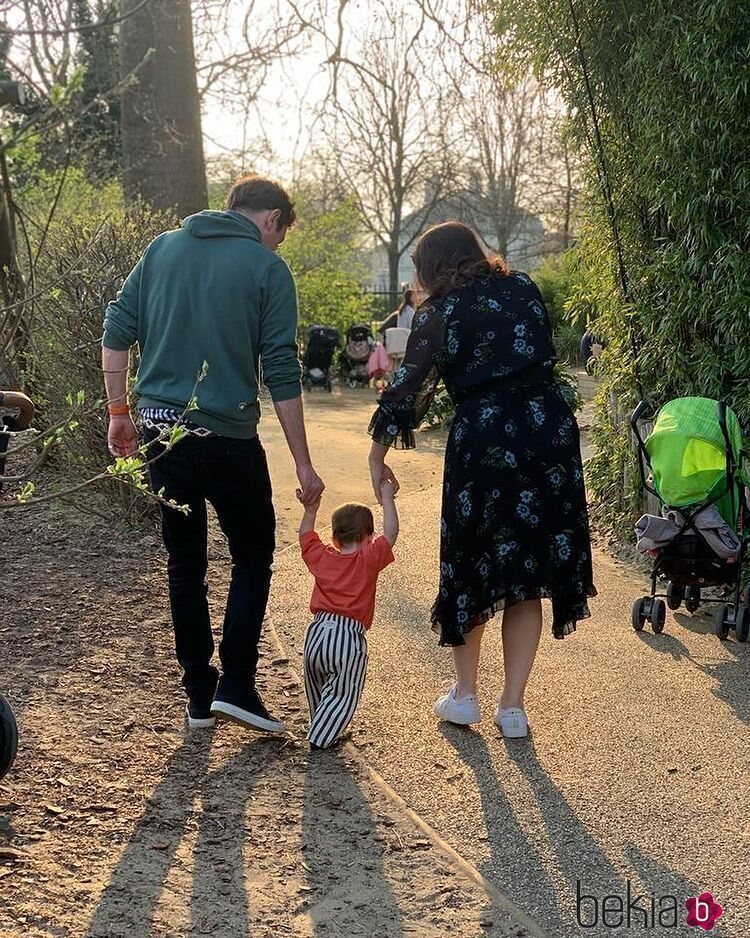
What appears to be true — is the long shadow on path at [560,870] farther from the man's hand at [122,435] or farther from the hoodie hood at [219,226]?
the hoodie hood at [219,226]

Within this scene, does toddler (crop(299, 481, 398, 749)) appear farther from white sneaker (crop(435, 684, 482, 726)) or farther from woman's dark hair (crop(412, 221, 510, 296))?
woman's dark hair (crop(412, 221, 510, 296))

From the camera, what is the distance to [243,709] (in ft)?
13.5

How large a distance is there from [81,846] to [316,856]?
67 cm

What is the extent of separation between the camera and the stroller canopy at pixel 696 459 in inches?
206

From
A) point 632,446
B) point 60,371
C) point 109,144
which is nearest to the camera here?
point 632,446

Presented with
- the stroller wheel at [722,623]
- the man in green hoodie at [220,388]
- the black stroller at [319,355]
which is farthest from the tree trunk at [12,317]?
the black stroller at [319,355]

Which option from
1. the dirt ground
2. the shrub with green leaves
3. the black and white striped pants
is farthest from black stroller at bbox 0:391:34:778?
the shrub with green leaves

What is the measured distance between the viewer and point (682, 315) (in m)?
6.32

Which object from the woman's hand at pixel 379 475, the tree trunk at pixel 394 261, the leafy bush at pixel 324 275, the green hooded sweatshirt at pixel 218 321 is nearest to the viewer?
the green hooded sweatshirt at pixel 218 321

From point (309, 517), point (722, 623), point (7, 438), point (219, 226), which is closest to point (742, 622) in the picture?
point (722, 623)

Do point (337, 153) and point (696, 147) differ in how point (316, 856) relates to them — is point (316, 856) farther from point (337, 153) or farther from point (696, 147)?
point (337, 153)

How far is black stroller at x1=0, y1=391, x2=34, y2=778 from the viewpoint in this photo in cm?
320

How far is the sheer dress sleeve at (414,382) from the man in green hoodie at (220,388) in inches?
11.6

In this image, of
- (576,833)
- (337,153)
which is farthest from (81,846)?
(337,153)
